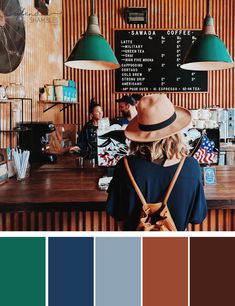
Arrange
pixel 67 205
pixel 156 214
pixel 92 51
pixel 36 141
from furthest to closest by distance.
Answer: pixel 36 141 < pixel 92 51 < pixel 67 205 < pixel 156 214

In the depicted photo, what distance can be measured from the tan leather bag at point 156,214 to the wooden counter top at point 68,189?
0.64 metres

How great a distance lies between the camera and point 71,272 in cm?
144

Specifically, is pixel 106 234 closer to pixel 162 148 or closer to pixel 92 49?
pixel 162 148

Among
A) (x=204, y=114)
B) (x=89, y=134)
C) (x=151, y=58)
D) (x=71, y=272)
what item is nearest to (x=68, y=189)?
(x=71, y=272)

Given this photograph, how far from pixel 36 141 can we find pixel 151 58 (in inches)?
128

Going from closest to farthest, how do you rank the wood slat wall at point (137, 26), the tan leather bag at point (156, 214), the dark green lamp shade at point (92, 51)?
the tan leather bag at point (156, 214), the dark green lamp shade at point (92, 51), the wood slat wall at point (137, 26)

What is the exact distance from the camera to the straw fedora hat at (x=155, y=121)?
6.02 ft

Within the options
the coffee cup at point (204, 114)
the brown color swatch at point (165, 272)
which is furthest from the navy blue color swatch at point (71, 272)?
the coffee cup at point (204, 114)

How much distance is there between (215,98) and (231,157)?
4.66 ft

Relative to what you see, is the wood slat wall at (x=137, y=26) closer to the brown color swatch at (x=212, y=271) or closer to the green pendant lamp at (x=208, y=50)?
the green pendant lamp at (x=208, y=50)

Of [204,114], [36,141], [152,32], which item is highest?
[152,32]

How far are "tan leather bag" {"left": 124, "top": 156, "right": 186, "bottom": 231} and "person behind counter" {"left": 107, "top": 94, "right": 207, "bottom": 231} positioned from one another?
0.02 meters

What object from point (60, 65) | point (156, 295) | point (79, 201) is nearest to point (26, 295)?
point (156, 295)

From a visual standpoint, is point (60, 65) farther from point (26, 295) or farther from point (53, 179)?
point (26, 295)
